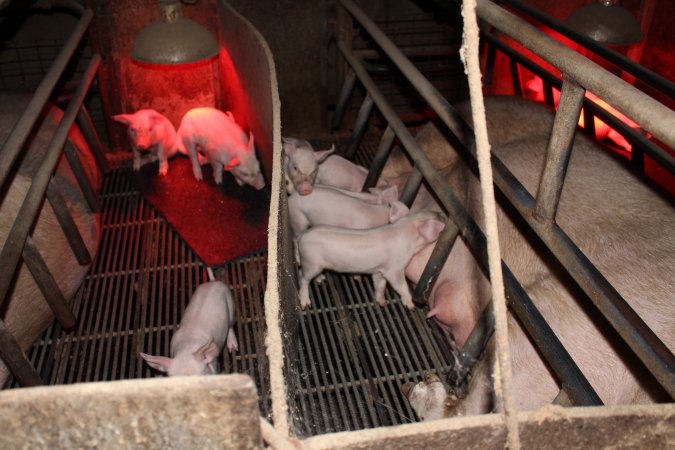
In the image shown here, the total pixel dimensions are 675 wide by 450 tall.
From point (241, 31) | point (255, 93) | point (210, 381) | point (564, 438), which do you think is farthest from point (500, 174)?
point (241, 31)

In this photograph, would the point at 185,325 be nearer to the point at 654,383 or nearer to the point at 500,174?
the point at 500,174

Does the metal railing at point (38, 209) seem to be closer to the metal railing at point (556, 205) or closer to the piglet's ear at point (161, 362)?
the piglet's ear at point (161, 362)

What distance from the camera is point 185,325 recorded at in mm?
2695

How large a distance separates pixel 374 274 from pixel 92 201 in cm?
190

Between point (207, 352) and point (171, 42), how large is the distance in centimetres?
166

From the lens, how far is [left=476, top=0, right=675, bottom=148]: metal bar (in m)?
1.15

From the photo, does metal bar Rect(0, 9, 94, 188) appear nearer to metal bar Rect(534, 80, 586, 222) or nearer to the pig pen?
the pig pen

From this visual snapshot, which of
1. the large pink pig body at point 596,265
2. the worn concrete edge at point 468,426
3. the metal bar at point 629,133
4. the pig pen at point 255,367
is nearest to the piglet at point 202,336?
the pig pen at point 255,367

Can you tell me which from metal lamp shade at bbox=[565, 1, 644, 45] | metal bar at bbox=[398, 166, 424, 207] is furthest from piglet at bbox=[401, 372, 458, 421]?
metal lamp shade at bbox=[565, 1, 644, 45]

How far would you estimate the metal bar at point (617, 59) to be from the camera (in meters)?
2.21

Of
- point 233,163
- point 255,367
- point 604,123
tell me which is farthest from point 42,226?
point 604,123

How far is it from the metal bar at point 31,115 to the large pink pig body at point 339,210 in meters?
1.40

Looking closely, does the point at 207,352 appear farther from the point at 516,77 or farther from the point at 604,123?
the point at 516,77

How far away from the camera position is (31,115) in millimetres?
2613
